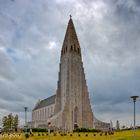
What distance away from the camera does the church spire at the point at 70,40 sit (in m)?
144

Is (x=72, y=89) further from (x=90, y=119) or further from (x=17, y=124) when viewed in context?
(x=17, y=124)

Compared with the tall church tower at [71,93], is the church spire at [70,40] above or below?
above

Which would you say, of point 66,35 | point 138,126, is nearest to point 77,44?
point 66,35

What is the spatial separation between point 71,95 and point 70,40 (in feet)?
92.0

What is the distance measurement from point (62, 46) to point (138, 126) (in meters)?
70.3

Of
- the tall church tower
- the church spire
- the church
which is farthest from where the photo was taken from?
the church spire

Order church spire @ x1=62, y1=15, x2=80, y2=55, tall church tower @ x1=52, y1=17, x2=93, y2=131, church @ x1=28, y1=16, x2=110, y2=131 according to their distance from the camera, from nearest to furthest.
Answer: church @ x1=28, y1=16, x2=110, y2=131 < tall church tower @ x1=52, y1=17, x2=93, y2=131 < church spire @ x1=62, y1=15, x2=80, y2=55

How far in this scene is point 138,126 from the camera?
91312 millimetres

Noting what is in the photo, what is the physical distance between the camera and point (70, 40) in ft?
476

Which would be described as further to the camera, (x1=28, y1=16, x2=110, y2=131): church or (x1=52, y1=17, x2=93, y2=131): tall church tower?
(x1=52, y1=17, x2=93, y2=131): tall church tower

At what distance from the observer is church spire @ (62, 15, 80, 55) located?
474 feet

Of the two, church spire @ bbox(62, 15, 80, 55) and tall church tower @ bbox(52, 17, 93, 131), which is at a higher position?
church spire @ bbox(62, 15, 80, 55)

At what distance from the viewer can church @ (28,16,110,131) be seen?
436ft

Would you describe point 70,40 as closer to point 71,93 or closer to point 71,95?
point 71,93
